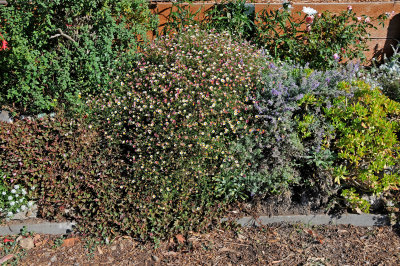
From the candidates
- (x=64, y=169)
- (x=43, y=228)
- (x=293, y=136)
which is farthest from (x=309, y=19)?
(x=43, y=228)

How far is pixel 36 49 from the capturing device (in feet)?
13.2

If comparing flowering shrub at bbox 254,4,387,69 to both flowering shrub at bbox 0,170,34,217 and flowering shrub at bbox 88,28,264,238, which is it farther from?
flowering shrub at bbox 0,170,34,217

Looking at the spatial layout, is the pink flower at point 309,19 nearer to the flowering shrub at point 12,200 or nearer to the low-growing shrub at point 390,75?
the low-growing shrub at point 390,75

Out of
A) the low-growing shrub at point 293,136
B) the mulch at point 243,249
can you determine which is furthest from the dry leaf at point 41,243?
the low-growing shrub at point 293,136

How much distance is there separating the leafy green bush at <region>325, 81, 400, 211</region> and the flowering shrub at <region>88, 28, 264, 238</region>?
88cm

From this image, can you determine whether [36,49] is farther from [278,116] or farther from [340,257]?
[340,257]

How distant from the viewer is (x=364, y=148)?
342 centimetres

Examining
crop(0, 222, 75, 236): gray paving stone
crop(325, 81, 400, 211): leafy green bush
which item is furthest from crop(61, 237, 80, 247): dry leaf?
crop(325, 81, 400, 211): leafy green bush

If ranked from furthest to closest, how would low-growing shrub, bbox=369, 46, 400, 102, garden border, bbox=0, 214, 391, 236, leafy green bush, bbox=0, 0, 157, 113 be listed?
1. low-growing shrub, bbox=369, 46, 400, 102
2. leafy green bush, bbox=0, 0, 157, 113
3. garden border, bbox=0, 214, 391, 236

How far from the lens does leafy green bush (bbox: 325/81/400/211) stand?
339cm

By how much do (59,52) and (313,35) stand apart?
332cm

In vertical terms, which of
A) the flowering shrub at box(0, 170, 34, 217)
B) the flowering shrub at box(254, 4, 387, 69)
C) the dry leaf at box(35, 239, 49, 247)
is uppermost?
the flowering shrub at box(254, 4, 387, 69)

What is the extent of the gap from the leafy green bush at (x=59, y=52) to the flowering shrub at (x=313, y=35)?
6.44 feet

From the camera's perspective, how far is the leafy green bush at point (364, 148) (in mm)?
3387
